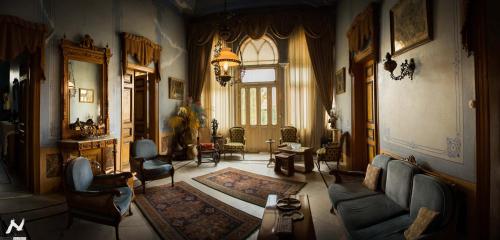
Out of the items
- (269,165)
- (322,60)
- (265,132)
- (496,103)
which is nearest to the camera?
(496,103)

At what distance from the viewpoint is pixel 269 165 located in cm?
616

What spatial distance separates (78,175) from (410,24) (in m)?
4.17

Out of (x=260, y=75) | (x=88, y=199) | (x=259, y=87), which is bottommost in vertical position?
(x=88, y=199)

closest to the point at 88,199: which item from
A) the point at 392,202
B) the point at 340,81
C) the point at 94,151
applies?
the point at 94,151

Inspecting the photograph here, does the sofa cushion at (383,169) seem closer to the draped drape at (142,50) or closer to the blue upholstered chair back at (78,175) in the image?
the blue upholstered chair back at (78,175)

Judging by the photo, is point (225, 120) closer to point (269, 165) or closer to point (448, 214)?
point (269, 165)

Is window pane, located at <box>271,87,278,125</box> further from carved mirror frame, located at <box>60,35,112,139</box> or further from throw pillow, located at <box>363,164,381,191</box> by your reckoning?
throw pillow, located at <box>363,164,381,191</box>

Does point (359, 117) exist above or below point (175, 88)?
below

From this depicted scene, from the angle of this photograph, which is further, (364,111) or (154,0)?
(154,0)

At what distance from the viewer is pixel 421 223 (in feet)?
6.08

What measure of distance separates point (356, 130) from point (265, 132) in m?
3.29

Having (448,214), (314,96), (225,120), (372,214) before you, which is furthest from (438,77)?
(225,120)

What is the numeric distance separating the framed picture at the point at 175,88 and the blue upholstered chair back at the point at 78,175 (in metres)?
4.02

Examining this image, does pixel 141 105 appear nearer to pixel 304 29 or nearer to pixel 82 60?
pixel 82 60
